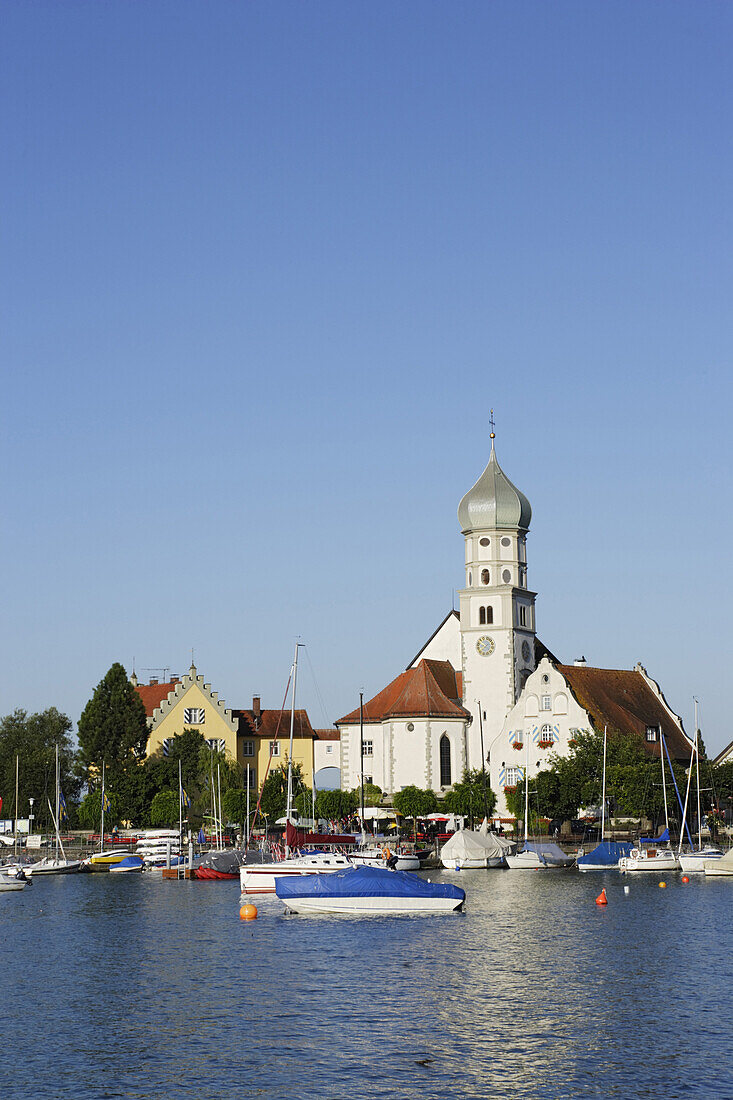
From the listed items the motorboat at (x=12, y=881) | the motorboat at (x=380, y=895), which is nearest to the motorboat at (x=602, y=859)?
the motorboat at (x=380, y=895)

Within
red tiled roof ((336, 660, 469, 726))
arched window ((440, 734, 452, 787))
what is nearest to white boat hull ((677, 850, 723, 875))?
arched window ((440, 734, 452, 787))

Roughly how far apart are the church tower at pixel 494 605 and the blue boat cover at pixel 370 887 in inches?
2323

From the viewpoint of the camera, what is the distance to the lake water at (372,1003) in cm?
3597

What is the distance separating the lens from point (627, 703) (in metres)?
136

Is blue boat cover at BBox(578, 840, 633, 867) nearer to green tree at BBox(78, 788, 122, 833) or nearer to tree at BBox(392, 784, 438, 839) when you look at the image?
tree at BBox(392, 784, 438, 839)

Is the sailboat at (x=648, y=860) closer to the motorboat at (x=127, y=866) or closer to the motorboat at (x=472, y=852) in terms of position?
the motorboat at (x=472, y=852)

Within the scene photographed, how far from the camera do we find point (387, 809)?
130 m

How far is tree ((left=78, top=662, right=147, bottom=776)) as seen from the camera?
430 feet

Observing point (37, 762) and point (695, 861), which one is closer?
point (695, 861)

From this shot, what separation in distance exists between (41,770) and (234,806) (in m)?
25.8

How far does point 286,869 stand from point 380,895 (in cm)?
1356

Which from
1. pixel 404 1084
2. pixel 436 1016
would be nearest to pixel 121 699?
pixel 436 1016

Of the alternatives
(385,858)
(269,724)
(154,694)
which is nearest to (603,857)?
(385,858)

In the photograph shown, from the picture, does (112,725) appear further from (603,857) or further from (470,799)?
(603,857)
